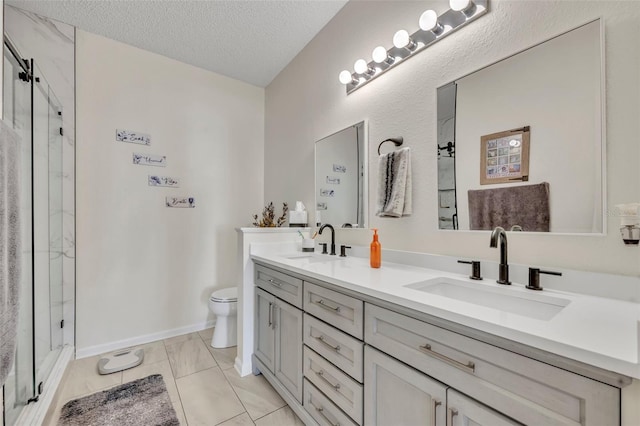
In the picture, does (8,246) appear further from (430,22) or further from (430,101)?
(430,22)

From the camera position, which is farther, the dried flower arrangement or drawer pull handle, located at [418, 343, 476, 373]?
the dried flower arrangement

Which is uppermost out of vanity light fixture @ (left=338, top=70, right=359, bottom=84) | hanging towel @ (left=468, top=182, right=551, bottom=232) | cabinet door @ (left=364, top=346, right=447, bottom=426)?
vanity light fixture @ (left=338, top=70, right=359, bottom=84)

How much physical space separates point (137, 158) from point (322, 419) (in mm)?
2411

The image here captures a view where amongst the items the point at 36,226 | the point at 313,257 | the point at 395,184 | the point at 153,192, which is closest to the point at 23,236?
the point at 36,226

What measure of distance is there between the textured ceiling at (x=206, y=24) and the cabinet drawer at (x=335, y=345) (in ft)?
6.99

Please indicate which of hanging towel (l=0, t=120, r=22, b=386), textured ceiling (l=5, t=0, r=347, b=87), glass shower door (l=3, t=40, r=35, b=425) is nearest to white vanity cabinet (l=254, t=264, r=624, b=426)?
hanging towel (l=0, t=120, r=22, b=386)

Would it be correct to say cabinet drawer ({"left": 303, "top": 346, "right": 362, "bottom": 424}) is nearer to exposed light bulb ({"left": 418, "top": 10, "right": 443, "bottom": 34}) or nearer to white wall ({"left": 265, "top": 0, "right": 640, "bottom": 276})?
white wall ({"left": 265, "top": 0, "right": 640, "bottom": 276})

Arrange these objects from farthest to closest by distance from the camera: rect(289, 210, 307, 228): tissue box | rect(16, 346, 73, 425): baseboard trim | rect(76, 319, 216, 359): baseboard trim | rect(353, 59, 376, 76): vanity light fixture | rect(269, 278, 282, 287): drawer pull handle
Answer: rect(289, 210, 307, 228): tissue box, rect(76, 319, 216, 359): baseboard trim, rect(353, 59, 376, 76): vanity light fixture, rect(269, 278, 282, 287): drawer pull handle, rect(16, 346, 73, 425): baseboard trim

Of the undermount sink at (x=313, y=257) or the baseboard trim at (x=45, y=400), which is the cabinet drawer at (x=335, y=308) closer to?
the undermount sink at (x=313, y=257)

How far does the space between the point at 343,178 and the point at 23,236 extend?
184 cm

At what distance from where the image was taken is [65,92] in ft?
6.82

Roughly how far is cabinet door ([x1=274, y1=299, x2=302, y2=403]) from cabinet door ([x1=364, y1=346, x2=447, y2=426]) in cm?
48

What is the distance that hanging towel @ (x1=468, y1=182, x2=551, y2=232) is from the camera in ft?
3.46

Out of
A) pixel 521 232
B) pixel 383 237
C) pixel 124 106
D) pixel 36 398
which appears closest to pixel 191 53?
pixel 124 106
